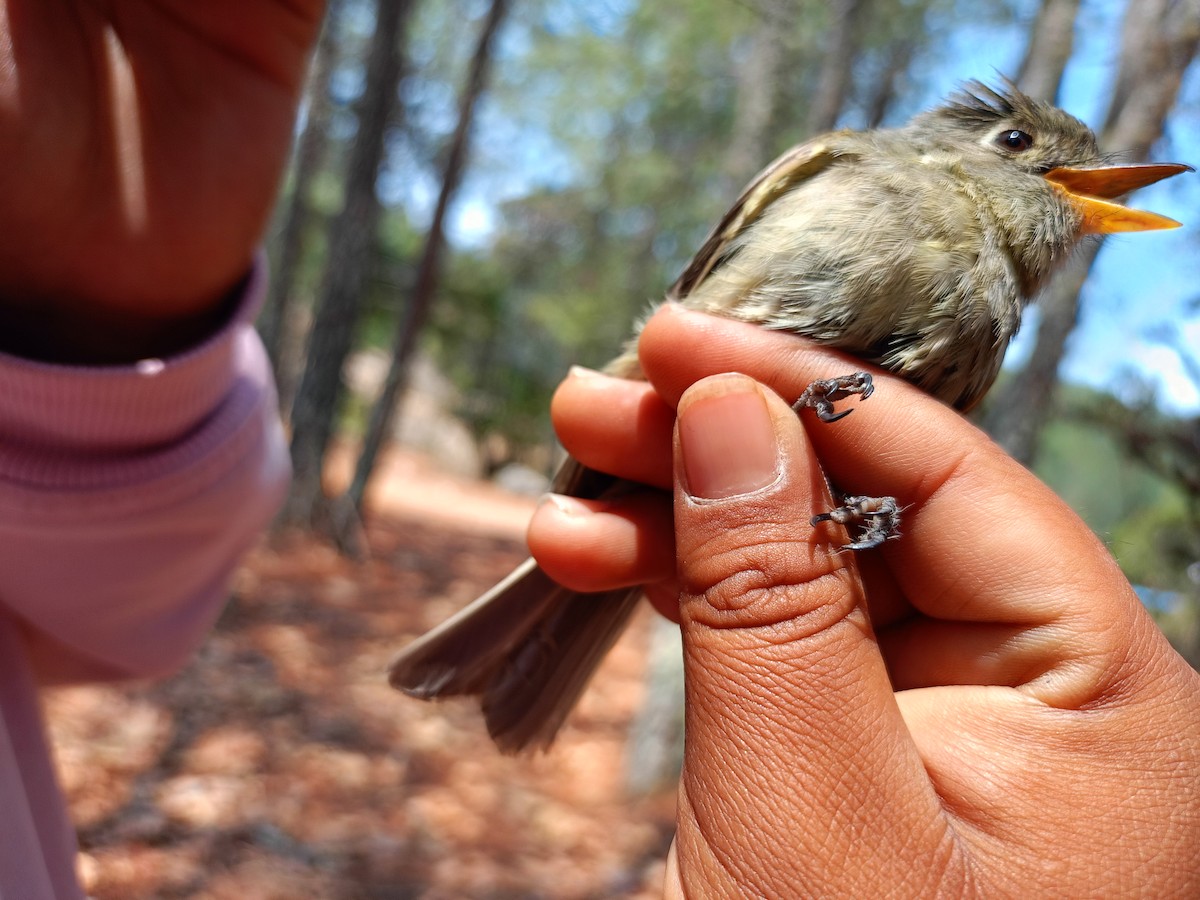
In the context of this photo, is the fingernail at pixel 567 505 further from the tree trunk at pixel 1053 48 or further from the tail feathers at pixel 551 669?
the tree trunk at pixel 1053 48

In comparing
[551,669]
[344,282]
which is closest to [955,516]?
[551,669]

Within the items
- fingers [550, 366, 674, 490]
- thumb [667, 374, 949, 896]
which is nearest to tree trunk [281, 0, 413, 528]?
fingers [550, 366, 674, 490]

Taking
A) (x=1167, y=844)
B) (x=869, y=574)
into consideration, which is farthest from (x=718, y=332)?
(x=1167, y=844)

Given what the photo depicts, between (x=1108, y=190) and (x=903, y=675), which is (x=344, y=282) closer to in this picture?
(x=1108, y=190)

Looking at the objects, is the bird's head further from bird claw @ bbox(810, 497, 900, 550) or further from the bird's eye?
bird claw @ bbox(810, 497, 900, 550)

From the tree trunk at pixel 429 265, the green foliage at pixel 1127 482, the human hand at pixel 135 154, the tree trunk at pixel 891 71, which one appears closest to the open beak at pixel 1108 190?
the green foliage at pixel 1127 482
